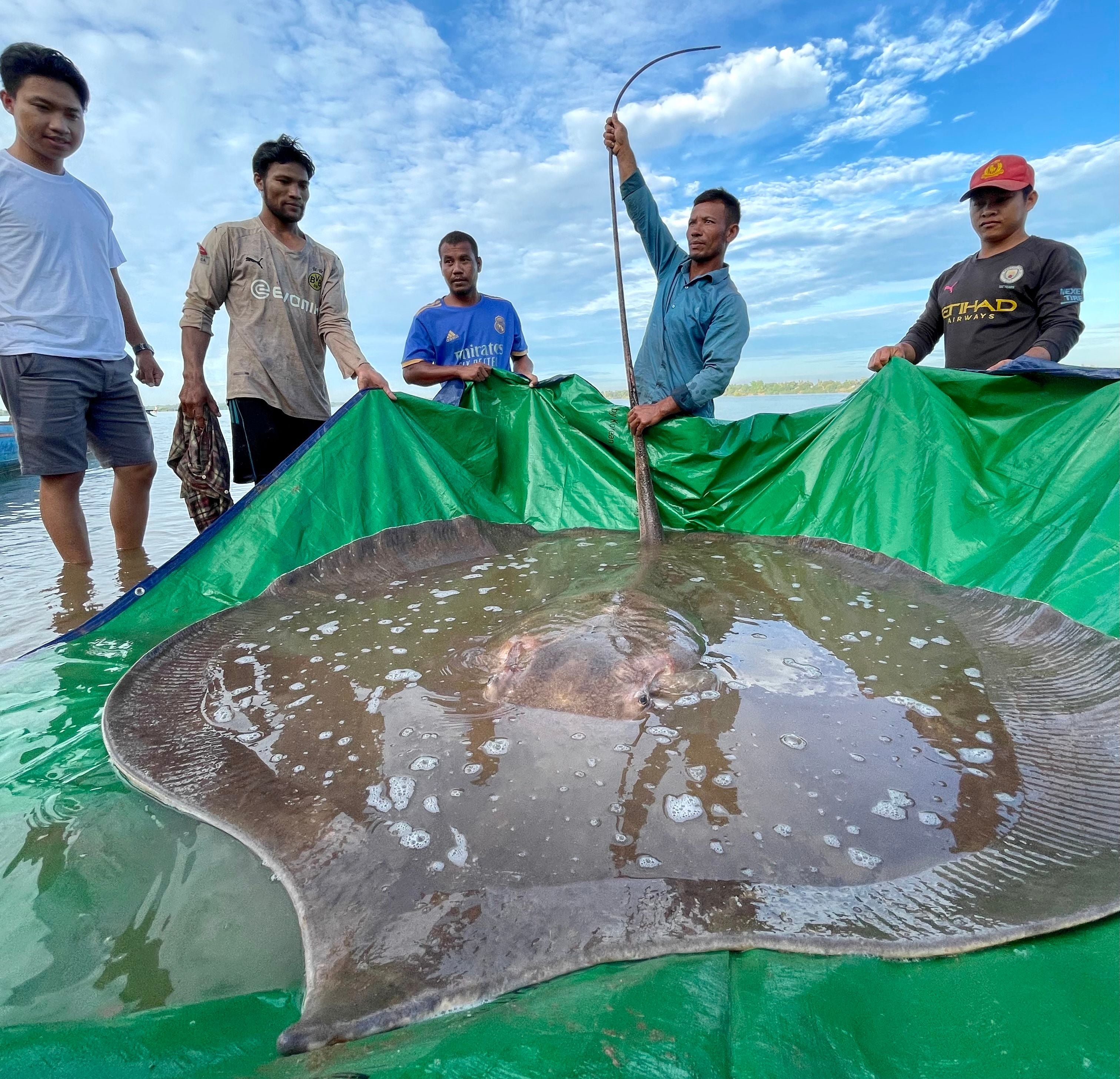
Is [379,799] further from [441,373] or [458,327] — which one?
[458,327]

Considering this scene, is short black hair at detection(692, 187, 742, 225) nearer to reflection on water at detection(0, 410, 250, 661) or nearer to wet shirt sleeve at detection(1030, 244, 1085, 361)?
wet shirt sleeve at detection(1030, 244, 1085, 361)

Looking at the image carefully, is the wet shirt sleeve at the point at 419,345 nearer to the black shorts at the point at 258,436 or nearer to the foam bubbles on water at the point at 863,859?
the black shorts at the point at 258,436

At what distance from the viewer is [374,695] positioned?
1.74 m

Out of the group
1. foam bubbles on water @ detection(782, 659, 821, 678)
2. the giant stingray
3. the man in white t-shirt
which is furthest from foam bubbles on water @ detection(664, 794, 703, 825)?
the man in white t-shirt

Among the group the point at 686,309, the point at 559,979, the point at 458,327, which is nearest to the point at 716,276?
the point at 686,309

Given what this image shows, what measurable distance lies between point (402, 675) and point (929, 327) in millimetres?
4138

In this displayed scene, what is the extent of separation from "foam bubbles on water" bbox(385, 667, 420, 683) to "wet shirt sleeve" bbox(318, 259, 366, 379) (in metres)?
2.61

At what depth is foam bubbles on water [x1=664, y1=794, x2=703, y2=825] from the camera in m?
1.23

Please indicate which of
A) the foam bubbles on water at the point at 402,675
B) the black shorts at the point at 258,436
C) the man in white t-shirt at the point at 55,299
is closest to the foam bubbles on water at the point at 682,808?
the foam bubbles on water at the point at 402,675

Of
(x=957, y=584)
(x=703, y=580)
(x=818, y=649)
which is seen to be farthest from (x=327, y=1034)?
(x=957, y=584)

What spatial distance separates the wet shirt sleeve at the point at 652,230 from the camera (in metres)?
4.81

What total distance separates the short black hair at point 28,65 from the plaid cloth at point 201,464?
163 cm

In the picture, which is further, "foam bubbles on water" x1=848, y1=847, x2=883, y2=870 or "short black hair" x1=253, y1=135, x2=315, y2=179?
"short black hair" x1=253, y1=135, x2=315, y2=179

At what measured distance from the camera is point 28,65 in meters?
3.09
